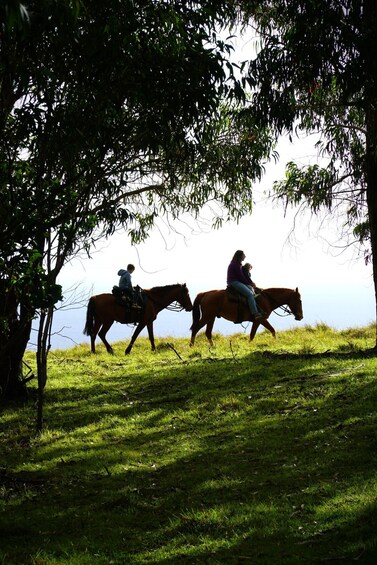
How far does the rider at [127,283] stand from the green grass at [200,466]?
17.7 ft

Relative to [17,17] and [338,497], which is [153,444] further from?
[17,17]

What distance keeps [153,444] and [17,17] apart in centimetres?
770

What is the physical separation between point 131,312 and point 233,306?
10.4 ft

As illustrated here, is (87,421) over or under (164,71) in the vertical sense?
under

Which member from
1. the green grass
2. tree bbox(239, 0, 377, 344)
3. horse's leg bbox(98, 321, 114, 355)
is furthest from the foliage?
horse's leg bbox(98, 321, 114, 355)

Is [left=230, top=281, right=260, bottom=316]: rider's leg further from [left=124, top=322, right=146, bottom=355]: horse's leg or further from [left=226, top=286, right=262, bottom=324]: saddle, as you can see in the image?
[left=124, top=322, right=146, bottom=355]: horse's leg

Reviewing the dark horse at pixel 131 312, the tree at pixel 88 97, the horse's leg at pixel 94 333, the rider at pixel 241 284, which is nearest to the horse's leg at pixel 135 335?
the dark horse at pixel 131 312

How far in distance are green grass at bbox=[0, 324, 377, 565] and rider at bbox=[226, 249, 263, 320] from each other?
467cm

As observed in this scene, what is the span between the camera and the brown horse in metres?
22.3

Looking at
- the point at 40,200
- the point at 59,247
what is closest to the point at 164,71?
the point at 40,200

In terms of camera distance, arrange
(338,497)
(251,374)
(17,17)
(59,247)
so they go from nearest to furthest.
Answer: (17,17) < (338,497) < (59,247) < (251,374)

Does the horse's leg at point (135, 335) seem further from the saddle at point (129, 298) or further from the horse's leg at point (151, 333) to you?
the saddle at point (129, 298)

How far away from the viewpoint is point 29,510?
833cm

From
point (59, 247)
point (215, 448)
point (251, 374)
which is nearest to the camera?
point (215, 448)
